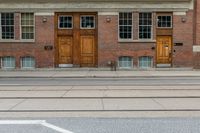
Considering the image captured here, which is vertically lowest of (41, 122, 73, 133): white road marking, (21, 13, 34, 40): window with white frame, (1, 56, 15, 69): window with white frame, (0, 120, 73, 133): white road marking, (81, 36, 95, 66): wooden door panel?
(41, 122, 73, 133): white road marking

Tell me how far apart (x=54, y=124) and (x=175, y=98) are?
18.3 feet

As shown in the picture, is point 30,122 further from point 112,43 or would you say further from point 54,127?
point 112,43

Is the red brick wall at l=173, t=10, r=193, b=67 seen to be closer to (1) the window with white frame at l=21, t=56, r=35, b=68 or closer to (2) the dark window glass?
(2) the dark window glass

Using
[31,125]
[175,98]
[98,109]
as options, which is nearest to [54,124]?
[31,125]

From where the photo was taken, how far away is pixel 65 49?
29781 mm

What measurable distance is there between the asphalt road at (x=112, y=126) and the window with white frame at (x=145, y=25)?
2036cm

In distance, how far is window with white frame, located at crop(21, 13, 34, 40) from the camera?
29.6 metres

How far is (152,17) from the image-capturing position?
2952 centimetres

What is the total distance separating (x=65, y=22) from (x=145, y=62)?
21.0 feet

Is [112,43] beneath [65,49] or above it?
above

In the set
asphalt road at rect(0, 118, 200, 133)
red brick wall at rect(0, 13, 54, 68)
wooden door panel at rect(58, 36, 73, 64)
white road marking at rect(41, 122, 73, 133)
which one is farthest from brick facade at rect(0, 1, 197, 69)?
white road marking at rect(41, 122, 73, 133)

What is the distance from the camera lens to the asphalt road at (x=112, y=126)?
8367mm

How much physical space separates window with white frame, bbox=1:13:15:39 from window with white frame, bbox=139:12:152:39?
29.9ft

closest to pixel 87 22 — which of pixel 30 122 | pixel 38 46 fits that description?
pixel 38 46
